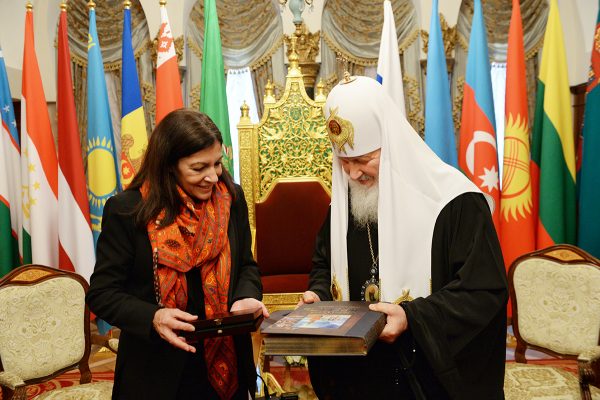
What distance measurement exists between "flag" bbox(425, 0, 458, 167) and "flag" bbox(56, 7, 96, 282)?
3.15 m

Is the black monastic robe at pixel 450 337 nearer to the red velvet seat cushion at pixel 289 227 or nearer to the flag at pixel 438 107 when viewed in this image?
the red velvet seat cushion at pixel 289 227

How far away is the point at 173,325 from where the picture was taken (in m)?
1.60

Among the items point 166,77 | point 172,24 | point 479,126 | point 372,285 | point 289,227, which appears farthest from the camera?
point 172,24

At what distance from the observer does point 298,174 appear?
4523 millimetres

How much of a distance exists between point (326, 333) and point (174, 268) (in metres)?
0.66

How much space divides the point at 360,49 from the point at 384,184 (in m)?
5.95

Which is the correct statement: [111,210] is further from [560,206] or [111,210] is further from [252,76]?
[252,76]

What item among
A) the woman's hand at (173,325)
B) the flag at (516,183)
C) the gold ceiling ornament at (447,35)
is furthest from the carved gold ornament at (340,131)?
the gold ceiling ornament at (447,35)

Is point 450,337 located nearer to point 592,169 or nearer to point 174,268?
point 174,268

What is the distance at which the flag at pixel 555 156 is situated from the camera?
4527 mm

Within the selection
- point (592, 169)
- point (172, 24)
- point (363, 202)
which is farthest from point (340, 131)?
point (172, 24)

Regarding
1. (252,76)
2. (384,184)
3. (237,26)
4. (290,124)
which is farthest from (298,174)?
(237,26)

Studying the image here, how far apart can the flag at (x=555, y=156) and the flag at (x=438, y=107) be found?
0.78m

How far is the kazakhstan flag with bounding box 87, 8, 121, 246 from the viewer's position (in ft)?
15.6
